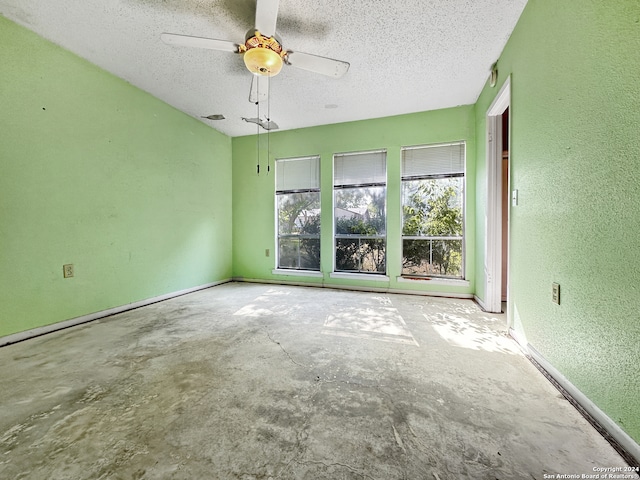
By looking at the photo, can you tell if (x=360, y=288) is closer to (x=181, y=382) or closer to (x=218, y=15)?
(x=181, y=382)

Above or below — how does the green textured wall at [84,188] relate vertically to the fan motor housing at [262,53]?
below

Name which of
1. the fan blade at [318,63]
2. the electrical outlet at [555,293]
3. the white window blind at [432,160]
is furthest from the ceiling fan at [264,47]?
the electrical outlet at [555,293]

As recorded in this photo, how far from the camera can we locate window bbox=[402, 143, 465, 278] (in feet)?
12.3

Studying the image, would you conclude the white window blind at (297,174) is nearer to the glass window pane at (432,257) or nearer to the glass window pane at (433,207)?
the glass window pane at (433,207)

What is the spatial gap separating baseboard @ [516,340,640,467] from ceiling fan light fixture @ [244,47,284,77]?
3027mm

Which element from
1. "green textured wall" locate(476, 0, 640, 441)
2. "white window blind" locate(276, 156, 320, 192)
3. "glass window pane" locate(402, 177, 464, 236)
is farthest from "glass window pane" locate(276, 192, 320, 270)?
"green textured wall" locate(476, 0, 640, 441)

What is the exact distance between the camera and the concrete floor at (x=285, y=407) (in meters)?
1.02

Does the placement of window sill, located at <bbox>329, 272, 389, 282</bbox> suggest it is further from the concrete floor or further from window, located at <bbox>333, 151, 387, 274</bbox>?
the concrete floor

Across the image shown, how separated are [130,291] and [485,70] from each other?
5009 mm

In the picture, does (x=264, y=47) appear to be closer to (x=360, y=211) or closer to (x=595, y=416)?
(x=360, y=211)

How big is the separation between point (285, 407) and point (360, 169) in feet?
12.0

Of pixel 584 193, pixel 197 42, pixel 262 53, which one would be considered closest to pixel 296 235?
pixel 262 53

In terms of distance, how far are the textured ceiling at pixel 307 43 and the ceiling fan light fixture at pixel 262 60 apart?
0.36 meters

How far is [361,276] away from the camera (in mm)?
4133
